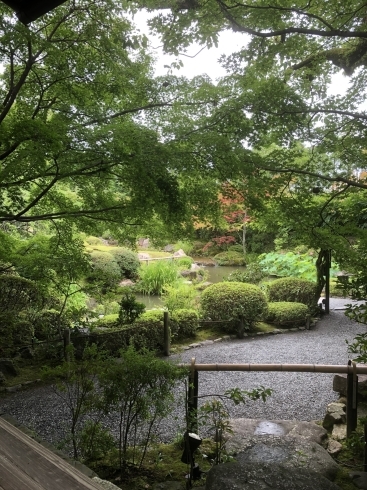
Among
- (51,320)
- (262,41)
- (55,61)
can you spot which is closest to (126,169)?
(55,61)

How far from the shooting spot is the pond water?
10664 mm

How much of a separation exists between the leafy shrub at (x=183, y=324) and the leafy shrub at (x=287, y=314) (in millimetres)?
2193

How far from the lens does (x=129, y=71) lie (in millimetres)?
3697

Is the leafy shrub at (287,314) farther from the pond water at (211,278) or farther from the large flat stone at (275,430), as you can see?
the large flat stone at (275,430)

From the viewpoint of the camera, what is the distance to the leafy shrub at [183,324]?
25.2ft

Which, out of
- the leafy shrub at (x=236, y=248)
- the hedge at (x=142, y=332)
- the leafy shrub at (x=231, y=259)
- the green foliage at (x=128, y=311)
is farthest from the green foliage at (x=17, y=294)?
the leafy shrub at (x=236, y=248)

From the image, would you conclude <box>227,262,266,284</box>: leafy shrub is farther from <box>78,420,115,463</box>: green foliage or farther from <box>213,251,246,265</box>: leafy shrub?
<box>78,420,115,463</box>: green foliage

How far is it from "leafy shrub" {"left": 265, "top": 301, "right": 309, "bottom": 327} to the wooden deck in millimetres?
8165

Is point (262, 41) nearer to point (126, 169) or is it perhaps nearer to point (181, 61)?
point (181, 61)

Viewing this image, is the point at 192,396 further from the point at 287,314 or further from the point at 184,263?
the point at 184,263

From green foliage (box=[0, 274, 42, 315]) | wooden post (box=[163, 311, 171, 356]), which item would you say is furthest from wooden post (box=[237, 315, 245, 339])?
green foliage (box=[0, 274, 42, 315])

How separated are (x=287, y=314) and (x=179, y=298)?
2.75 metres

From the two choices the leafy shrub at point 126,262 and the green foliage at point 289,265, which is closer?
A: the leafy shrub at point 126,262

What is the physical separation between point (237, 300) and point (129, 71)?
599 cm
